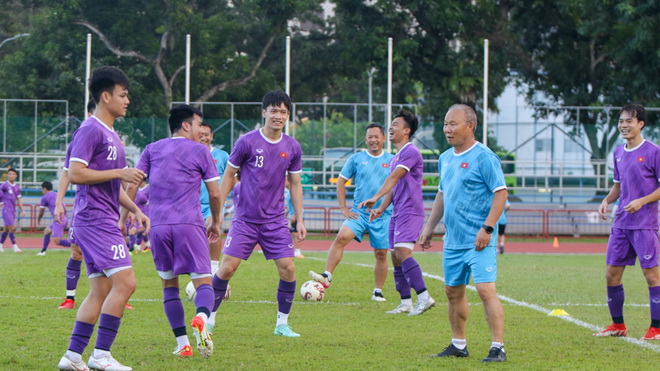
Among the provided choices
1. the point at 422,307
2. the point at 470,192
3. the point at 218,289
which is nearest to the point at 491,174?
the point at 470,192

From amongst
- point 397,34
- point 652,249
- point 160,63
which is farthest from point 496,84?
point 652,249

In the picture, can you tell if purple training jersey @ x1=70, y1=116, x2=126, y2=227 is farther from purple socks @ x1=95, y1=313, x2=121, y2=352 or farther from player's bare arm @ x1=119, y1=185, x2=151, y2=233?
purple socks @ x1=95, y1=313, x2=121, y2=352

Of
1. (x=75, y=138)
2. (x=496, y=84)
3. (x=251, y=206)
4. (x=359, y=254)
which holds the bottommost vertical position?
(x=359, y=254)

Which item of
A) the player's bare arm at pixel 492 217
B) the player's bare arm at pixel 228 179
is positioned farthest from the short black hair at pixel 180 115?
the player's bare arm at pixel 492 217

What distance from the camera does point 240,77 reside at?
130 feet

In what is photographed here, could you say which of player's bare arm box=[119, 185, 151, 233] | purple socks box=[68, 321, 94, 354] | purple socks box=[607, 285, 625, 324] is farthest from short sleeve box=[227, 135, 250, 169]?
purple socks box=[607, 285, 625, 324]

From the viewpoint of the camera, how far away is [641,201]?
9.31m

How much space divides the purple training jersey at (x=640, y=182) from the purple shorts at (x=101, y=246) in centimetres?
515

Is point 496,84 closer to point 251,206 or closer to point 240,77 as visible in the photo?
point 240,77

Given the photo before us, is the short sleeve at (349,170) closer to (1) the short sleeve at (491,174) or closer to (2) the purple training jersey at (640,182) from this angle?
(2) the purple training jersey at (640,182)

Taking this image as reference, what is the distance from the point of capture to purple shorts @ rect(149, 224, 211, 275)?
799cm

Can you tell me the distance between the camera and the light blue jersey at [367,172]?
12.5 m

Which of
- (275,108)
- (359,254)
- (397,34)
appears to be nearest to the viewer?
(275,108)

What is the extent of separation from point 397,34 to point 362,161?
84.9 feet
